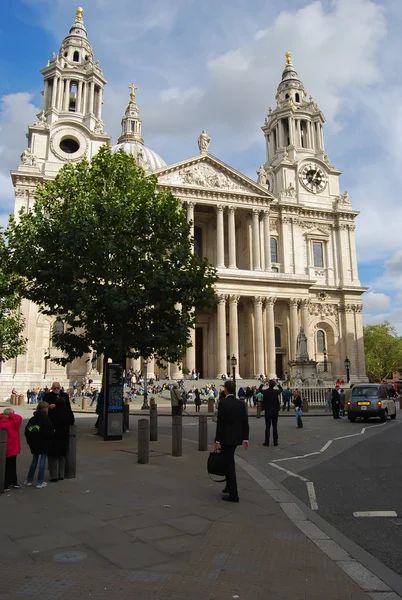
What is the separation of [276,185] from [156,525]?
53.0 metres

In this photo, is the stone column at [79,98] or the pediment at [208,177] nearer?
the pediment at [208,177]

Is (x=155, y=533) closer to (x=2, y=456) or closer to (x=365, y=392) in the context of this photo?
(x=2, y=456)

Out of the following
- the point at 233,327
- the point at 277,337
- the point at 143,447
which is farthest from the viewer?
the point at 277,337

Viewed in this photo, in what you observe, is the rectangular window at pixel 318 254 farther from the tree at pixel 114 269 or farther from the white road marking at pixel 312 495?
the white road marking at pixel 312 495

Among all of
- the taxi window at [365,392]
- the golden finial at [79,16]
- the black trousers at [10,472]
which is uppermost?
the golden finial at [79,16]

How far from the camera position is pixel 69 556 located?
5.04 metres

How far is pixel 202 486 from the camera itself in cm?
872

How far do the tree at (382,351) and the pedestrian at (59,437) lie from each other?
272ft

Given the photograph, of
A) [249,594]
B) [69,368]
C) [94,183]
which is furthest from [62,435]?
[69,368]

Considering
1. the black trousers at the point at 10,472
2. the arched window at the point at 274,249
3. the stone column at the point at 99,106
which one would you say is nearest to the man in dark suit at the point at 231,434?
the black trousers at the point at 10,472

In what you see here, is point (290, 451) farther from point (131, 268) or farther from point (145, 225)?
point (145, 225)

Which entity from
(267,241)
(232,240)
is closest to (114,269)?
(232,240)

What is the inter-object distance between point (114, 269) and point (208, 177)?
33346 millimetres

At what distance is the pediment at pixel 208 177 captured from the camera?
46938 millimetres
